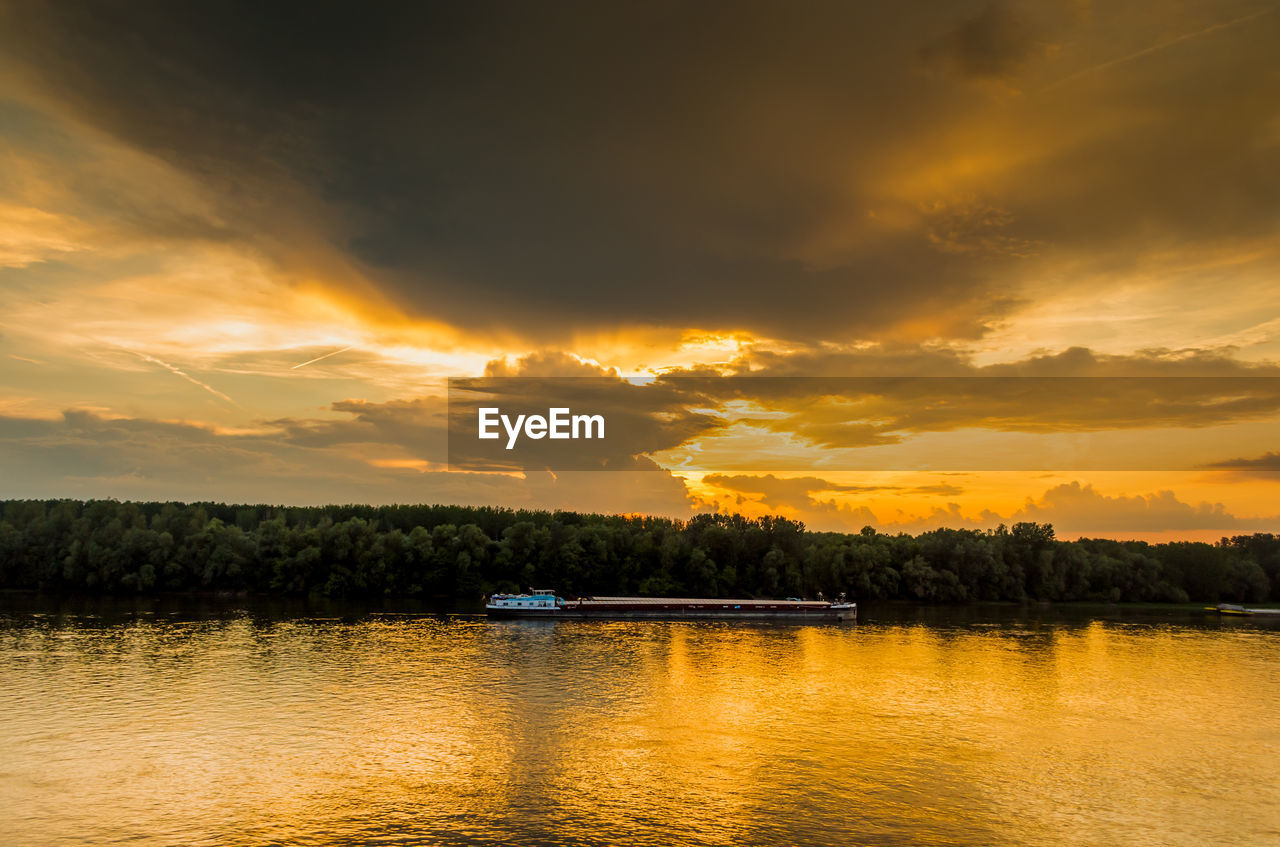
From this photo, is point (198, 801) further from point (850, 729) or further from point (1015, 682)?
point (1015, 682)

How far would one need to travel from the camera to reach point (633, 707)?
226 feet

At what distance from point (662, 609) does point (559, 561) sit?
4029 centimetres

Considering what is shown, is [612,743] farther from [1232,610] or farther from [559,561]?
[1232,610]

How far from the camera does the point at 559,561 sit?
179250mm

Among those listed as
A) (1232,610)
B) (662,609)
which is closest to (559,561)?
(662,609)

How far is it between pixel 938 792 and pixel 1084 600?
16805 centimetres

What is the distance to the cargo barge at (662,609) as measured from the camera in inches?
5359

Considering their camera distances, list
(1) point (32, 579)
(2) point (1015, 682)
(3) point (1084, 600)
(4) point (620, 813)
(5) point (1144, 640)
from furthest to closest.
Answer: (3) point (1084, 600)
(1) point (32, 579)
(5) point (1144, 640)
(2) point (1015, 682)
(4) point (620, 813)

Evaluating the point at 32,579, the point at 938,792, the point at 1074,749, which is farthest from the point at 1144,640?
the point at 32,579

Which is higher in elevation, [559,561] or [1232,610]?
[559,561]

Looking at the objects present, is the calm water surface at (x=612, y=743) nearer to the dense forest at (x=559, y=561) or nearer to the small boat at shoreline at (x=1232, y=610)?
the dense forest at (x=559, y=561)

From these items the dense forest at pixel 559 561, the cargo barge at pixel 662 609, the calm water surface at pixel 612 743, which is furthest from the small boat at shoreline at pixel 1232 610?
the cargo barge at pixel 662 609

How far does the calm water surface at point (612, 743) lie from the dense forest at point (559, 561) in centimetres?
5757

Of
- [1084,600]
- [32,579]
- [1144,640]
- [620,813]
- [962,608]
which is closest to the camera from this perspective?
[620,813]
